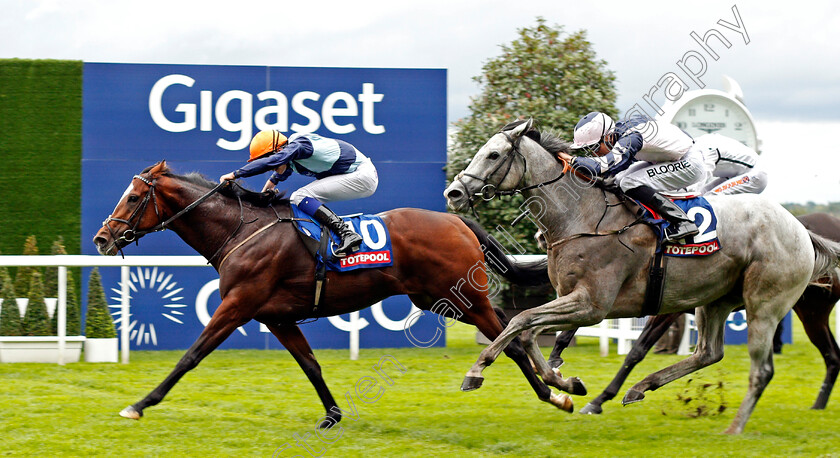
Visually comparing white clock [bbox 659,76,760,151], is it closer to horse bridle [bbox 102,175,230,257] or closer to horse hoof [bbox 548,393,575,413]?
horse hoof [bbox 548,393,575,413]

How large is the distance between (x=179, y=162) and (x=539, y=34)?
4.04 m

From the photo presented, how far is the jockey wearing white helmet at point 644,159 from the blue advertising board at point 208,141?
4426mm

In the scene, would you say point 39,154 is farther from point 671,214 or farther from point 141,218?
point 671,214

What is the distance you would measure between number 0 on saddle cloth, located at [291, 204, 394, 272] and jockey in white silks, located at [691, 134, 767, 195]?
224cm

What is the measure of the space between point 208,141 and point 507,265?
14.9ft

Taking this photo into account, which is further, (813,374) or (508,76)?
(508,76)

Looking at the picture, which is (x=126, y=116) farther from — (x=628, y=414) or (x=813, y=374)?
(x=813, y=374)

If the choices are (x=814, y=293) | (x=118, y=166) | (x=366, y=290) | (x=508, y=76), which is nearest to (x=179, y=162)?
(x=118, y=166)

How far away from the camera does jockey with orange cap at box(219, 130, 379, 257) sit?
5.41 metres

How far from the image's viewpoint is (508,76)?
9.70 m

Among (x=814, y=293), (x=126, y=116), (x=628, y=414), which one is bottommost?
(x=628, y=414)

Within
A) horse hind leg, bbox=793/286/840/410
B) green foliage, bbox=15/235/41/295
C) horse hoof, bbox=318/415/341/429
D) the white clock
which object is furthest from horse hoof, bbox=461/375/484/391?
A: the white clock

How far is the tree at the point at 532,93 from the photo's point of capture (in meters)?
9.40

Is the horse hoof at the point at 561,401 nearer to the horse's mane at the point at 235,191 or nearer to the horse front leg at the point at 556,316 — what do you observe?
the horse front leg at the point at 556,316
